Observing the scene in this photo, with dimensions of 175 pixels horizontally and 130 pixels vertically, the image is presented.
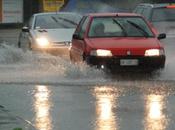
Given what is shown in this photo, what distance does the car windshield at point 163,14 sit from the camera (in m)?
18.7

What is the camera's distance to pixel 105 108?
35.0ft

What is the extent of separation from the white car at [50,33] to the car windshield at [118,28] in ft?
9.84

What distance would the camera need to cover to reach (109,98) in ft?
38.4

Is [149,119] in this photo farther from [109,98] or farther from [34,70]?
[34,70]

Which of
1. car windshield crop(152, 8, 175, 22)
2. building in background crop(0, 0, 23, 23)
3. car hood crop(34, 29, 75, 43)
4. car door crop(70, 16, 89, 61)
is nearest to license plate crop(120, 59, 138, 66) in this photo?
car door crop(70, 16, 89, 61)

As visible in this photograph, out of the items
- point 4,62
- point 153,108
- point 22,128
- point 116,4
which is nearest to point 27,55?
point 4,62

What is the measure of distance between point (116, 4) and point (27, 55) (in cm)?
1264

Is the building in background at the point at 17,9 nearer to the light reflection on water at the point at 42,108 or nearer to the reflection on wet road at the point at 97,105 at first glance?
the reflection on wet road at the point at 97,105

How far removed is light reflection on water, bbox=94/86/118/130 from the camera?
30.3 feet

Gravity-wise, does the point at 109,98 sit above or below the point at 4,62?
above

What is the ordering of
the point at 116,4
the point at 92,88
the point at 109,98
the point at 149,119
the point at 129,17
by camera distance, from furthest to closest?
the point at 116,4, the point at 129,17, the point at 92,88, the point at 109,98, the point at 149,119

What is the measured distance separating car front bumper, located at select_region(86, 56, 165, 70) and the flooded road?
214 mm

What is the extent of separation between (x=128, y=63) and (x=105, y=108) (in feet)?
13.8

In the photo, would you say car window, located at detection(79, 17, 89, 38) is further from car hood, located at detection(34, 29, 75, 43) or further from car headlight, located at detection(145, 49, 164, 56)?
car hood, located at detection(34, 29, 75, 43)
